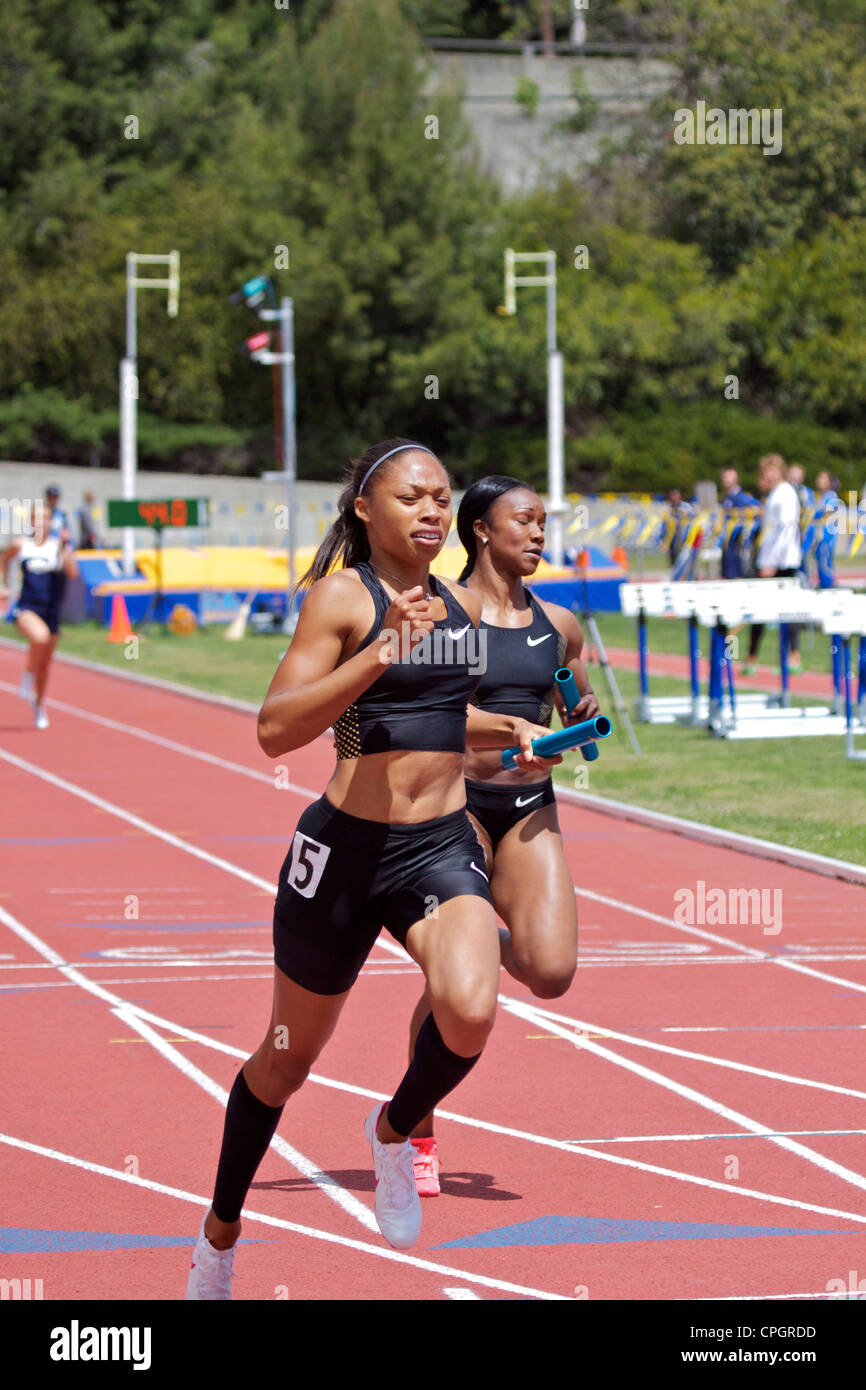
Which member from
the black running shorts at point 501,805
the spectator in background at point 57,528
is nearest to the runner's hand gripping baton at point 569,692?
the black running shorts at point 501,805

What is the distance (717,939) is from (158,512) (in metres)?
21.6

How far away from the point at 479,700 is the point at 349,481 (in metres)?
1.42

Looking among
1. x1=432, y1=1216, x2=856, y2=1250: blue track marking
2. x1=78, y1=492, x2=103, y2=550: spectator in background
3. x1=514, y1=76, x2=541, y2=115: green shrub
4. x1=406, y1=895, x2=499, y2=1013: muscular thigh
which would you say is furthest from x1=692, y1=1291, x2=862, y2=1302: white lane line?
x1=514, y1=76, x2=541, y2=115: green shrub

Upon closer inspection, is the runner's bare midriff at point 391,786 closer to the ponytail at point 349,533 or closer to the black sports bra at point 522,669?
the ponytail at point 349,533

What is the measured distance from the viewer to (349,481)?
199 inches

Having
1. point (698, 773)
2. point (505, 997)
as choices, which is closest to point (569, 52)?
point (698, 773)

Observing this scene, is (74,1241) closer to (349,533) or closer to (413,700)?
(413,700)

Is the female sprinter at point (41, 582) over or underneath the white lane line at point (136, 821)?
over

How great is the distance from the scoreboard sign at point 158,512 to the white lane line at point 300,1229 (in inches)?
935

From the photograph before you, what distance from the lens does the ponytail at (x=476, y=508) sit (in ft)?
21.5

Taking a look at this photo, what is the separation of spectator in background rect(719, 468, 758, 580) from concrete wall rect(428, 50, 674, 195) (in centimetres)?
4609

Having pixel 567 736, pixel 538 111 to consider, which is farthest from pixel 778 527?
pixel 538 111
